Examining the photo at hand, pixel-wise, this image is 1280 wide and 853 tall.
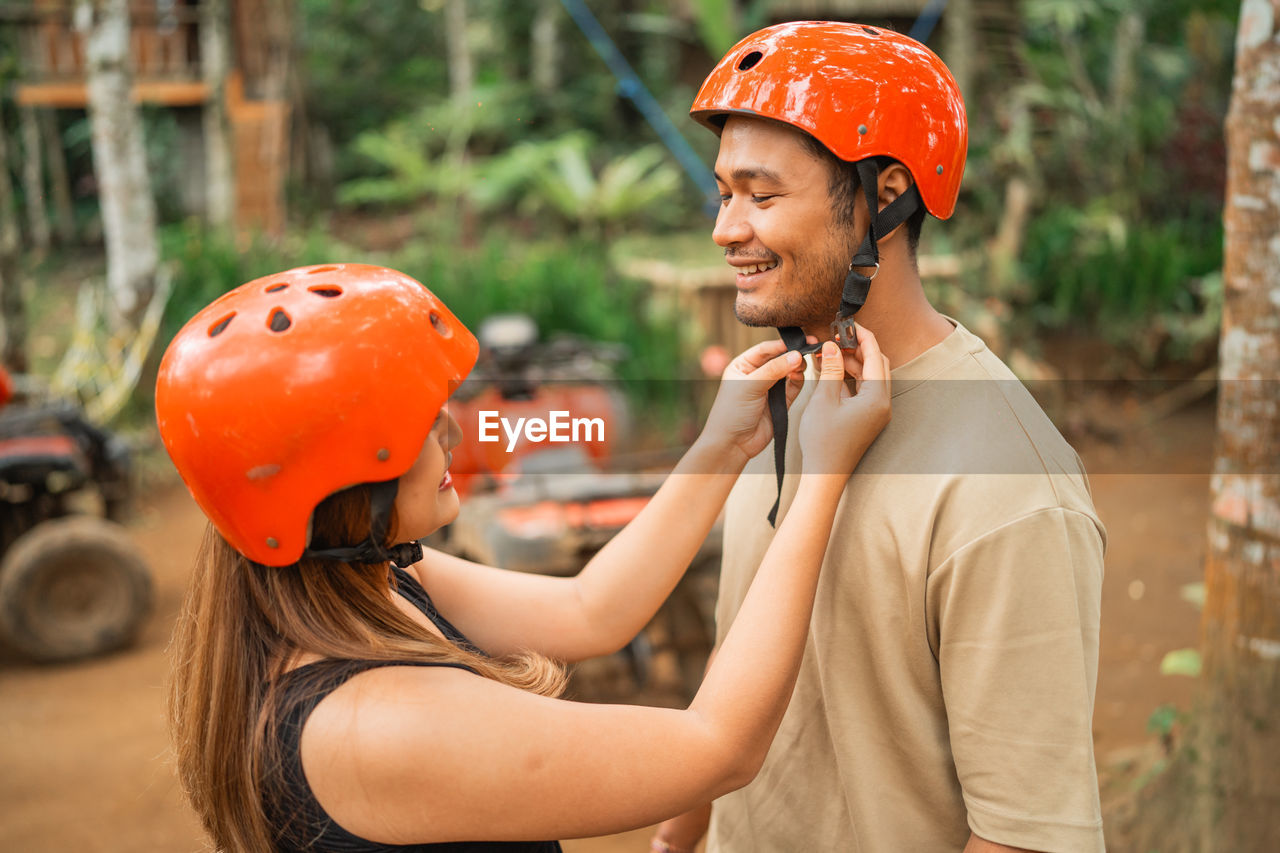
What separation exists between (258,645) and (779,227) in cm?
110

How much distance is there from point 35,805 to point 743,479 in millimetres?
4112

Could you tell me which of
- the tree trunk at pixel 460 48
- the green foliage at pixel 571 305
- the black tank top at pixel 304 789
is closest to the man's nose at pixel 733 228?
the black tank top at pixel 304 789

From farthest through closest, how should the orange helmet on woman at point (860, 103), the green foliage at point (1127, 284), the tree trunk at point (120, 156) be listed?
the green foliage at point (1127, 284) → the tree trunk at point (120, 156) → the orange helmet on woman at point (860, 103)

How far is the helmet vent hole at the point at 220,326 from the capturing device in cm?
158

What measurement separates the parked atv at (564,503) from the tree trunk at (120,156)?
5160mm

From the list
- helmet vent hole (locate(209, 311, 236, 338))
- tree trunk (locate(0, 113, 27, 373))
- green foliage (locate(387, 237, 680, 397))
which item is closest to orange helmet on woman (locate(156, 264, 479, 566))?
helmet vent hole (locate(209, 311, 236, 338))

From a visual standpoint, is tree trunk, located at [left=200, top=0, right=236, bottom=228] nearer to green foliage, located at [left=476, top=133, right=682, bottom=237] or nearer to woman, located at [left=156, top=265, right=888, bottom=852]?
green foliage, located at [left=476, top=133, right=682, bottom=237]

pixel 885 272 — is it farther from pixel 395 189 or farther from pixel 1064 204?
pixel 395 189

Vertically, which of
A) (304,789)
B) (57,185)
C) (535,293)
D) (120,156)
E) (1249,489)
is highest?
(304,789)

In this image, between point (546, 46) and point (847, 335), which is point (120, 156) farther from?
point (546, 46)

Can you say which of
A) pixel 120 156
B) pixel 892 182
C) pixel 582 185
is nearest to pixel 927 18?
pixel 582 185

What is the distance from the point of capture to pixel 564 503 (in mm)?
5027

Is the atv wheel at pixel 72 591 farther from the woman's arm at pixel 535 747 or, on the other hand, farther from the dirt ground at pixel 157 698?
the woman's arm at pixel 535 747

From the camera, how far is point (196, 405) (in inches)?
60.8
